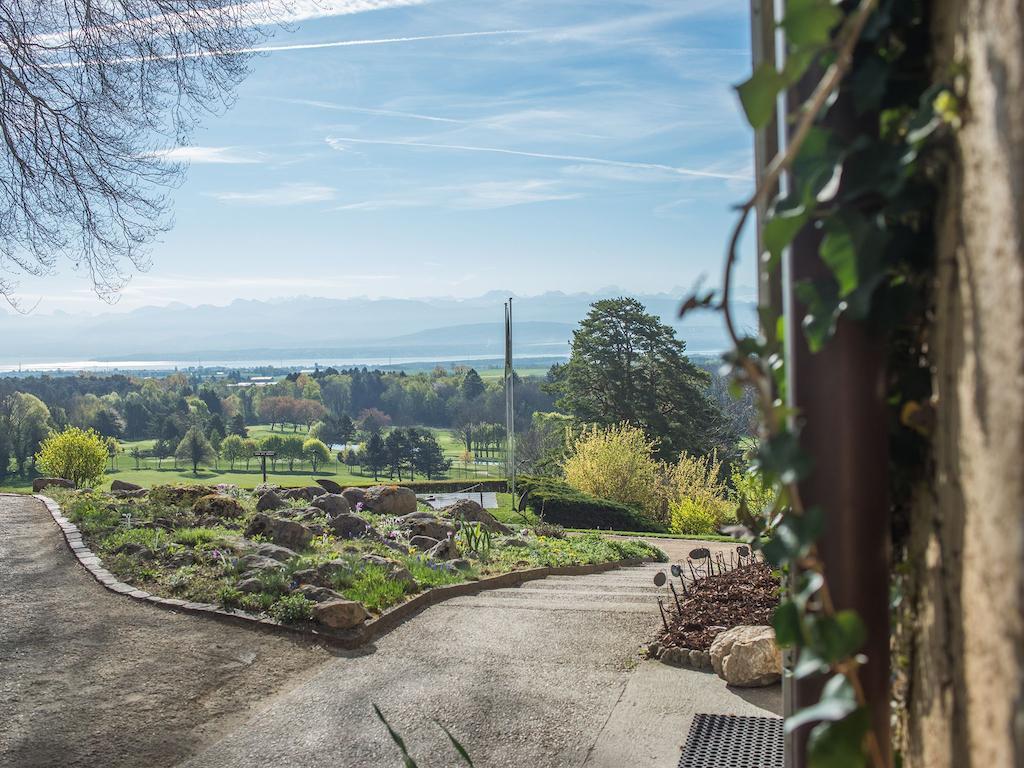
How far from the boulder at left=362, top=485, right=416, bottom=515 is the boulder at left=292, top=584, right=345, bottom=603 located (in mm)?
4807

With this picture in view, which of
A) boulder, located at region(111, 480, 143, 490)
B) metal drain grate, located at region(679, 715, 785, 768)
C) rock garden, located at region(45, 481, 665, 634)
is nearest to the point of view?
metal drain grate, located at region(679, 715, 785, 768)

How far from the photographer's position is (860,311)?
0.68 m

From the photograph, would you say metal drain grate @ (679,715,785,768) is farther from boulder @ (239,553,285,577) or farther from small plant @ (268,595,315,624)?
boulder @ (239,553,285,577)

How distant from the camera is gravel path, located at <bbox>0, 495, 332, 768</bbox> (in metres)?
3.60

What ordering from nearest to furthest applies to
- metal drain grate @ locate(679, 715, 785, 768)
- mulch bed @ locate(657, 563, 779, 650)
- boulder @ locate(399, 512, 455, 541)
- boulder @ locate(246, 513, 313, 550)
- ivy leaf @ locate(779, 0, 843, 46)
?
ivy leaf @ locate(779, 0, 843, 46)
metal drain grate @ locate(679, 715, 785, 768)
mulch bed @ locate(657, 563, 779, 650)
boulder @ locate(246, 513, 313, 550)
boulder @ locate(399, 512, 455, 541)

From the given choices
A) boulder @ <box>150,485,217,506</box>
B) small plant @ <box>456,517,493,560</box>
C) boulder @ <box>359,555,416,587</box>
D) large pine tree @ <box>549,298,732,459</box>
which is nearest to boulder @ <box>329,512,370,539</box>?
small plant @ <box>456,517,493,560</box>

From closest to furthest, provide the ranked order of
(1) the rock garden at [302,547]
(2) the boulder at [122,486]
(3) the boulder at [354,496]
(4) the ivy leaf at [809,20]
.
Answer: (4) the ivy leaf at [809,20]
(1) the rock garden at [302,547]
(3) the boulder at [354,496]
(2) the boulder at [122,486]

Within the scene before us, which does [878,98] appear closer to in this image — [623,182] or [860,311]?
[860,311]

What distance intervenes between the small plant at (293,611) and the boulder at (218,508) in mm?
3688

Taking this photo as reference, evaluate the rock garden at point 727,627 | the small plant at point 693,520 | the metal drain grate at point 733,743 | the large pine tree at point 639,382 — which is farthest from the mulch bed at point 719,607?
the large pine tree at point 639,382

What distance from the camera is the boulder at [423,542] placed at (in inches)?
318

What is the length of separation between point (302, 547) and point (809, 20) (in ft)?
24.4

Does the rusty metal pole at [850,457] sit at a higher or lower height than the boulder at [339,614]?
higher

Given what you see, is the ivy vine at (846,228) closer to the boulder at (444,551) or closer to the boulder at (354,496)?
the boulder at (444,551)
